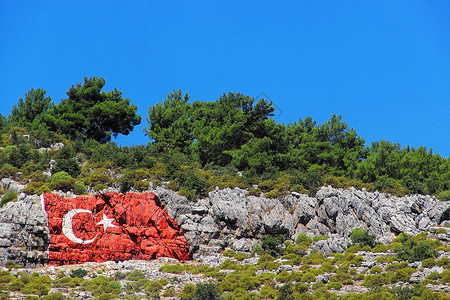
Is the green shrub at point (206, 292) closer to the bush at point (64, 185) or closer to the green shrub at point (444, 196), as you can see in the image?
the bush at point (64, 185)

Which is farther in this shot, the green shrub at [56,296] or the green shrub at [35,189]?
the green shrub at [35,189]

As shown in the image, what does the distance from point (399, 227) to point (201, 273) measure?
18.6 m

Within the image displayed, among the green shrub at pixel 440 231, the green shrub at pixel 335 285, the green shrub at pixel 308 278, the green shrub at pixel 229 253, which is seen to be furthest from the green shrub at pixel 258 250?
the green shrub at pixel 440 231

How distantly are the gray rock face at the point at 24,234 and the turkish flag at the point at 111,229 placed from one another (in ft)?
2.13

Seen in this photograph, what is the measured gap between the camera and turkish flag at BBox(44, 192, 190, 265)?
46781 millimetres

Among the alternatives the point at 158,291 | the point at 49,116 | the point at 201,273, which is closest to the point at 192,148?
the point at 49,116

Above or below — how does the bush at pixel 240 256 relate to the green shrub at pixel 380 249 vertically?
below

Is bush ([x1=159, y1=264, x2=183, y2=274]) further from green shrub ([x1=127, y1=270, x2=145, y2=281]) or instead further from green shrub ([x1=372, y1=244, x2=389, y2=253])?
green shrub ([x1=372, y1=244, x2=389, y2=253])

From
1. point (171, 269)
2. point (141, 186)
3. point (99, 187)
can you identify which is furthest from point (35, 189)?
point (171, 269)

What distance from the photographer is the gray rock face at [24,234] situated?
44625 millimetres

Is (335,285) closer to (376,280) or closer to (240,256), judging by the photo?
(376,280)

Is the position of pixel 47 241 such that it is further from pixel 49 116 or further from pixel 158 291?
pixel 49 116

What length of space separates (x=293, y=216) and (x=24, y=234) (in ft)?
78.9

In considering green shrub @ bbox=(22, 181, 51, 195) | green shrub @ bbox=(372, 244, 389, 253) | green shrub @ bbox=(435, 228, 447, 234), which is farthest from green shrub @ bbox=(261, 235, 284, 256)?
green shrub @ bbox=(22, 181, 51, 195)
